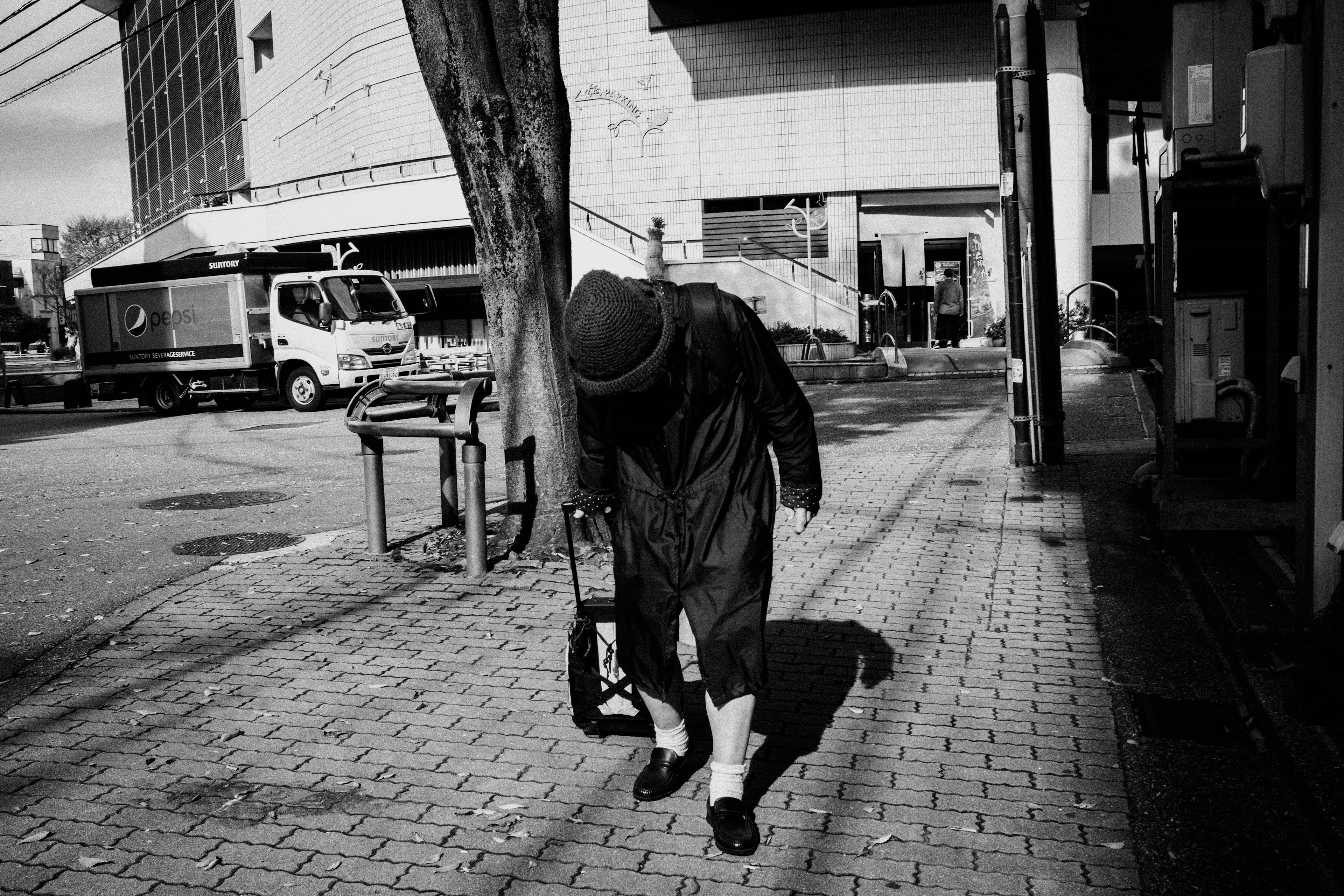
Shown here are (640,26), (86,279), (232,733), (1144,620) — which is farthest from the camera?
(86,279)

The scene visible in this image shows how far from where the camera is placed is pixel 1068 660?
5.30 metres

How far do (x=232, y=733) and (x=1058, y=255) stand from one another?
25508 millimetres

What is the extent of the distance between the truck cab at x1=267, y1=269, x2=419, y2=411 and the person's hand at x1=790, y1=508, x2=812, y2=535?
1729 cm

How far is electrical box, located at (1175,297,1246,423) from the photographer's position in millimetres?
7176

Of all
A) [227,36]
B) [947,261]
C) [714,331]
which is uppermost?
[227,36]

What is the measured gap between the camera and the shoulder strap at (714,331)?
3.54 m

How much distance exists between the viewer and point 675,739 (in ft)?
13.0

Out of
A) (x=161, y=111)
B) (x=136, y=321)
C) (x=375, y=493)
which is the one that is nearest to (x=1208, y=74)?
(x=375, y=493)

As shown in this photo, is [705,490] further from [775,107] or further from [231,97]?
[231,97]

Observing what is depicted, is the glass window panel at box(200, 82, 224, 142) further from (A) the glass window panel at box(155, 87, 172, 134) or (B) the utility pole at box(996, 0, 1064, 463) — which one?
(B) the utility pole at box(996, 0, 1064, 463)

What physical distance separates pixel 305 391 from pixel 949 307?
47.9ft

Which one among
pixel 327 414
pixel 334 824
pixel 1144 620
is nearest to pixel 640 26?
pixel 327 414

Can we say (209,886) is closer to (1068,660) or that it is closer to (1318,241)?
(1068,660)

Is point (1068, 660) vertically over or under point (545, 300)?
under
